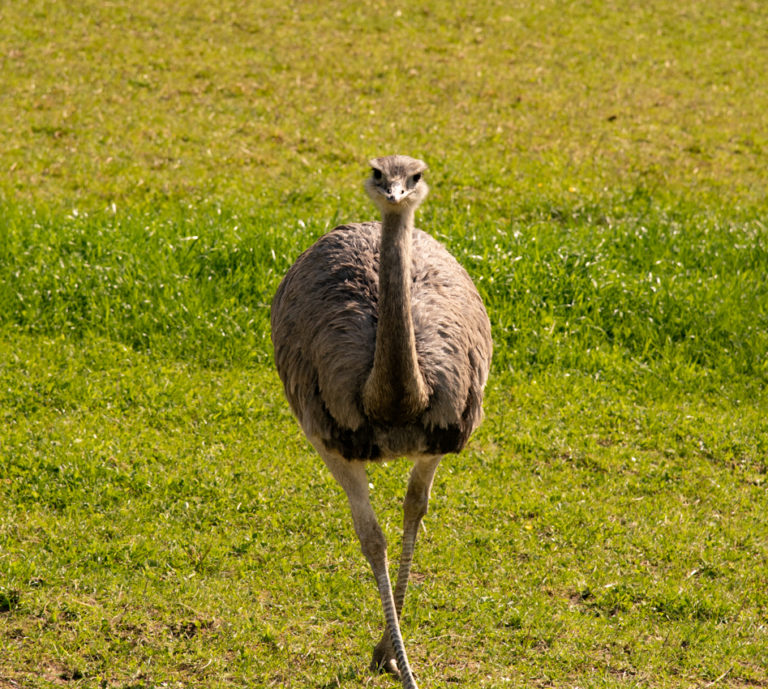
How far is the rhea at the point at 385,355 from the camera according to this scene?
4488mm

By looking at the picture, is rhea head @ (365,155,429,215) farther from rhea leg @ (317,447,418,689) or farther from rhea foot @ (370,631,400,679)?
rhea foot @ (370,631,400,679)

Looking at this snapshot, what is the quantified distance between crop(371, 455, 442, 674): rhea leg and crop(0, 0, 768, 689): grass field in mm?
200

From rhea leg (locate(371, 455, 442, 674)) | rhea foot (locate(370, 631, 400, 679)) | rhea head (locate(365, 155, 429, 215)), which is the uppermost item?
rhea head (locate(365, 155, 429, 215))

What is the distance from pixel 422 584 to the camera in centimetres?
598

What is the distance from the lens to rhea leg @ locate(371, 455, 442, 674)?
17.4ft

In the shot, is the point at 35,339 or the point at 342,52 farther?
the point at 342,52

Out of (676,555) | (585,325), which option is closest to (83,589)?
(676,555)

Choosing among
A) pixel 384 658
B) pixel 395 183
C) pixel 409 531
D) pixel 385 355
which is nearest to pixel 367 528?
pixel 409 531

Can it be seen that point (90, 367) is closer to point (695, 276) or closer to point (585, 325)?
point (585, 325)

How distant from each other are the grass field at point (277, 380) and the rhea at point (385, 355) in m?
0.85

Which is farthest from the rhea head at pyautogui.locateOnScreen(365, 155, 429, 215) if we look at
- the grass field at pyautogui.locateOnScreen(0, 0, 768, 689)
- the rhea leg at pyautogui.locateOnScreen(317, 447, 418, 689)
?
the grass field at pyautogui.locateOnScreen(0, 0, 768, 689)

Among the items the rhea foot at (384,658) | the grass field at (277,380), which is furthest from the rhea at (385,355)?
the grass field at (277,380)

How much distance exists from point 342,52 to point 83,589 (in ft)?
33.6

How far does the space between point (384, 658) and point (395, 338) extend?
1.82 metres
